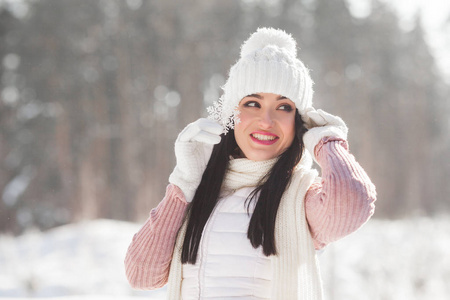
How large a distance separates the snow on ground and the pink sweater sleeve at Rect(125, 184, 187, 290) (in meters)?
3.19

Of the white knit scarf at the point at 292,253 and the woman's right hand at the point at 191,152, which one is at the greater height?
the woman's right hand at the point at 191,152

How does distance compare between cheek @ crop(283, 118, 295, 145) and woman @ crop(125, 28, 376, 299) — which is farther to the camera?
cheek @ crop(283, 118, 295, 145)

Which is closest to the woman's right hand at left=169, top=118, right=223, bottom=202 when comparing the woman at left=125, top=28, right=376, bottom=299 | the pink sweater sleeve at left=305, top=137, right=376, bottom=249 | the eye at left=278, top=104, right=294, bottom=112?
the woman at left=125, top=28, right=376, bottom=299

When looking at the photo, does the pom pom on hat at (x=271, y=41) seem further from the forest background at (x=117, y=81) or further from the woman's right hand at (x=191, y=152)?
the forest background at (x=117, y=81)

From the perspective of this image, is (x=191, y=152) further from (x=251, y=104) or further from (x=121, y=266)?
(x=121, y=266)

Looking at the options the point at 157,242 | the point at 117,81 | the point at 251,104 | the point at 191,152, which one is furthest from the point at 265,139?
the point at 117,81

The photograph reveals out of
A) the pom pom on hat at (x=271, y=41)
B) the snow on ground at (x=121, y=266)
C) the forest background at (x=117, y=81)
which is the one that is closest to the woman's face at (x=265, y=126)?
the pom pom on hat at (x=271, y=41)

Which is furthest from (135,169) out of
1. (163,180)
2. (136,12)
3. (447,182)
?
(447,182)

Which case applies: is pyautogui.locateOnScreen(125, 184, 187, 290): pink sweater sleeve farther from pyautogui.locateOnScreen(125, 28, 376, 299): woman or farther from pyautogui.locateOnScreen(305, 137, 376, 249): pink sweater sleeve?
pyautogui.locateOnScreen(305, 137, 376, 249): pink sweater sleeve

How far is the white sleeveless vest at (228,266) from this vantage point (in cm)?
165

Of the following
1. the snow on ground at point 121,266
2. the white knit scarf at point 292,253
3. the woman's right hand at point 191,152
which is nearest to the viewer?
the white knit scarf at point 292,253

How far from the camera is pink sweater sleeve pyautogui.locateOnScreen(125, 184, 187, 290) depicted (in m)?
1.78

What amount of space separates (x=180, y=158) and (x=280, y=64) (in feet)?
1.59

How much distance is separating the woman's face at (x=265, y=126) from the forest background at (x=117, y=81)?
36.1 feet
